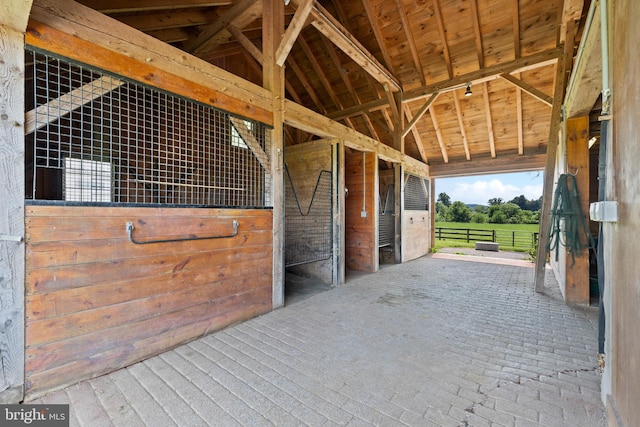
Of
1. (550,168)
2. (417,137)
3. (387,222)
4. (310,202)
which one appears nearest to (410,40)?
(417,137)

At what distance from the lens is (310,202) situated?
4625 mm

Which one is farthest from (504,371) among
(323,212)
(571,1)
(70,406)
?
(571,1)

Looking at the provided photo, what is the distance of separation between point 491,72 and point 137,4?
5490 mm

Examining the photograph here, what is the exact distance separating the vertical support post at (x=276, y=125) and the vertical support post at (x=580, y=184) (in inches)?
144

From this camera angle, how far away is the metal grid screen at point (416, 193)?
21.6ft

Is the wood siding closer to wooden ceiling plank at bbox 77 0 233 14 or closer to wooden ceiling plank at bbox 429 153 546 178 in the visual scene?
wooden ceiling plank at bbox 429 153 546 178

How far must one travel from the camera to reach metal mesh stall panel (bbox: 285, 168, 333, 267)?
14.7 ft

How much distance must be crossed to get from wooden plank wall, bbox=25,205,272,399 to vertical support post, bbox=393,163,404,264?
4191 millimetres

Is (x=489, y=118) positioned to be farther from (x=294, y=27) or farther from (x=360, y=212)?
(x=294, y=27)

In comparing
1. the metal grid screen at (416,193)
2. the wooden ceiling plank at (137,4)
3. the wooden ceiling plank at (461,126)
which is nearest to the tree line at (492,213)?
the metal grid screen at (416,193)

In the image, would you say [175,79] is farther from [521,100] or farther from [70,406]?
[521,100]

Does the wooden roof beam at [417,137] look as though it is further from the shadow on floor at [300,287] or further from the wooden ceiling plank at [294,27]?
the shadow on floor at [300,287]

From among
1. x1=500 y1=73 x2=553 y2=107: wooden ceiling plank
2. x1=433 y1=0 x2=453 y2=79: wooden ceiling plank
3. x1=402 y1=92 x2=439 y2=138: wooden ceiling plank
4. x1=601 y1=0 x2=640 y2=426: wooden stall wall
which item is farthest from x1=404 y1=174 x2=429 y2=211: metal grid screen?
x1=601 y1=0 x2=640 y2=426: wooden stall wall

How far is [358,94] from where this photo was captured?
6277mm
